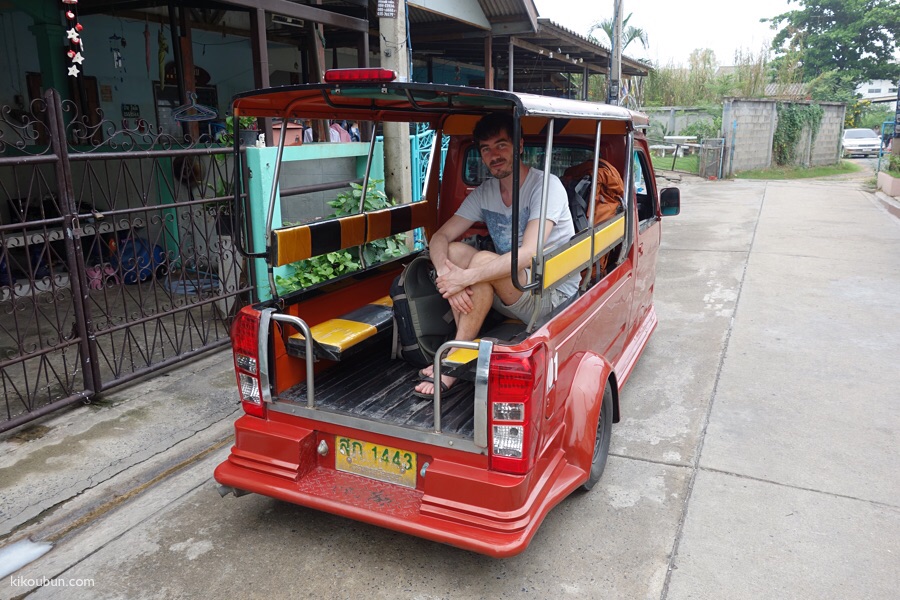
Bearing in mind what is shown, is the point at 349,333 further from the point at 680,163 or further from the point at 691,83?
the point at 691,83

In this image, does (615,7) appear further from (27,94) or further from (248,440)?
(248,440)

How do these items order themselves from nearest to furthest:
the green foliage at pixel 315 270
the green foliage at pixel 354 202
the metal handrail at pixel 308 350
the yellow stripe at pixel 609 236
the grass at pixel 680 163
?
1. the metal handrail at pixel 308 350
2. the yellow stripe at pixel 609 236
3. the green foliage at pixel 315 270
4. the green foliage at pixel 354 202
5. the grass at pixel 680 163

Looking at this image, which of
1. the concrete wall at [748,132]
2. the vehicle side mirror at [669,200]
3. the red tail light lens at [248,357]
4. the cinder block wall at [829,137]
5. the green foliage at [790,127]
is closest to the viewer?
the red tail light lens at [248,357]

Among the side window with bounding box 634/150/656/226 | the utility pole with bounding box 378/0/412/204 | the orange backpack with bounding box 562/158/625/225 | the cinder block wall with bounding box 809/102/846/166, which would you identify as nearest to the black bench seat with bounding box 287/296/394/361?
the orange backpack with bounding box 562/158/625/225

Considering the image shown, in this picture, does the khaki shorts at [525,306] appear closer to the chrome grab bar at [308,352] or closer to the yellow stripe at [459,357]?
the yellow stripe at [459,357]

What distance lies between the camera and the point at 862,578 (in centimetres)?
286

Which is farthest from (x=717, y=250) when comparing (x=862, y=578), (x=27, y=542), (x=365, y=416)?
(x=27, y=542)

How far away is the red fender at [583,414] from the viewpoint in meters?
3.10

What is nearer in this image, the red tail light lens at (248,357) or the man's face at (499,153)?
the red tail light lens at (248,357)

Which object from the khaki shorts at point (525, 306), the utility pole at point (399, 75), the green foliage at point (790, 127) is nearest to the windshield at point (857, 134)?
the green foliage at point (790, 127)

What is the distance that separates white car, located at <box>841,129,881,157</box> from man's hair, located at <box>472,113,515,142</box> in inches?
1266

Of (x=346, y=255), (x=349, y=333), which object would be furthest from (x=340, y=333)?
(x=346, y=255)

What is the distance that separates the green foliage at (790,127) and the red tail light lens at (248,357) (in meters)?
23.2

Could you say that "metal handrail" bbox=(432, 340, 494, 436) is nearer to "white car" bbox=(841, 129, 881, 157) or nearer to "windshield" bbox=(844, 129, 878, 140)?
"white car" bbox=(841, 129, 881, 157)
